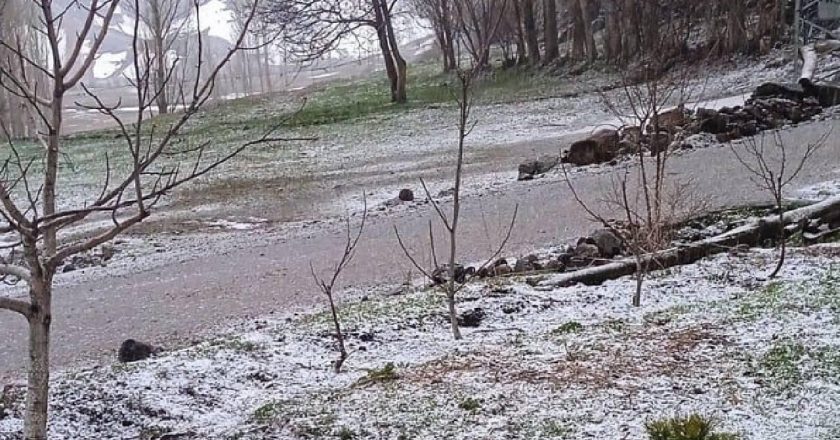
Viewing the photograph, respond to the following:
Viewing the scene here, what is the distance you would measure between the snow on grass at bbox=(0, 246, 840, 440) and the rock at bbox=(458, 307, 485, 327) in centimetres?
6

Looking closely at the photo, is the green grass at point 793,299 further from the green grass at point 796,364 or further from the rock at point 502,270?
the rock at point 502,270

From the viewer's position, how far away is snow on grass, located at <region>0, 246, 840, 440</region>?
12.8 ft

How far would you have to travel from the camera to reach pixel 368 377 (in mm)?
4879

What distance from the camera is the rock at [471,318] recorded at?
240 inches

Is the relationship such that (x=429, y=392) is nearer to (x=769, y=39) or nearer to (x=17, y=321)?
(x=17, y=321)

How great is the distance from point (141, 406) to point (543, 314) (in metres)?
2.70

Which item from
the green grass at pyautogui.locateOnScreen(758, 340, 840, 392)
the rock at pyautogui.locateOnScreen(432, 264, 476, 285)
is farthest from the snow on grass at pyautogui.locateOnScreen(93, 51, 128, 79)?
the green grass at pyautogui.locateOnScreen(758, 340, 840, 392)

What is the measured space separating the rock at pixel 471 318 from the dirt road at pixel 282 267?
2258mm

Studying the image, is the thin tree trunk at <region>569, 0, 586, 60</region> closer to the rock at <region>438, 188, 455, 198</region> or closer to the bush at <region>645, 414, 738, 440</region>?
the rock at <region>438, 188, 455, 198</region>

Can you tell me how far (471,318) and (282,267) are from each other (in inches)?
165

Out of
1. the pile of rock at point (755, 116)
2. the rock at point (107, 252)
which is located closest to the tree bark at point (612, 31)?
the pile of rock at point (755, 116)

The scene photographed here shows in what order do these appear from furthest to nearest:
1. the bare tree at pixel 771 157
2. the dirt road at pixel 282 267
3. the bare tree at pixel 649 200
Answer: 1. the bare tree at pixel 771 157
2. the dirt road at pixel 282 267
3. the bare tree at pixel 649 200

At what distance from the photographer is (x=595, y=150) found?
46.0 ft

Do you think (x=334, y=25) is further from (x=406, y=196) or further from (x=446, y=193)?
(x=406, y=196)
